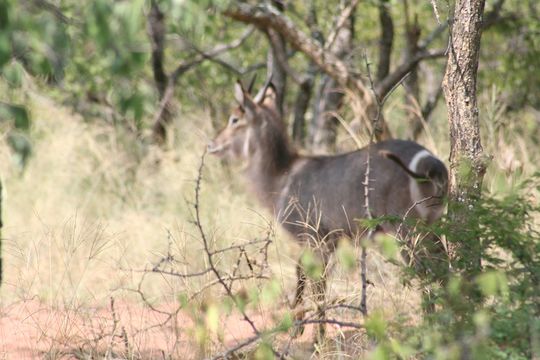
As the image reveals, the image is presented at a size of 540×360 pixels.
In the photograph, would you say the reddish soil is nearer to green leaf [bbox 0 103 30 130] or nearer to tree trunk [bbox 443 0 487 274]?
tree trunk [bbox 443 0 487 274]

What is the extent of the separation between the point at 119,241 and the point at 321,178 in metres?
1.79

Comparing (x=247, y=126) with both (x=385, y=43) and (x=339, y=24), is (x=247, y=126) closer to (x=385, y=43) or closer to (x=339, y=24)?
(x=339, y=24)

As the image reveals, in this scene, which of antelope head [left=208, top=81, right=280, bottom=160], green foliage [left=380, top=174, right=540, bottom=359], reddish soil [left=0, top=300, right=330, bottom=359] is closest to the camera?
green foliage [left=380, top=174, right=540, bottom=359]

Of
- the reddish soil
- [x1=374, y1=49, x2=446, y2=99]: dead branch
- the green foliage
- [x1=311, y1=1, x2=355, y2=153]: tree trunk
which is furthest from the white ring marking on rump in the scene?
[x1=311, y1=1, x2=355, y2=153]: tree trunk

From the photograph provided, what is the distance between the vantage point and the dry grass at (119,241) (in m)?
4.54

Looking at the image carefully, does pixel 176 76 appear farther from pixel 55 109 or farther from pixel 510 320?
pixel 510 320

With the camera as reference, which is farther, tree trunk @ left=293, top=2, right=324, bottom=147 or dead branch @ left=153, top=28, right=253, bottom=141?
dead branch @ left=153, top=28, right=253, bottom=141

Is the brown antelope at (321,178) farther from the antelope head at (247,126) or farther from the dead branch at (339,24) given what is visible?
the dead branch at (339,24)

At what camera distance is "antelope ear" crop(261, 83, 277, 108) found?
285 inches

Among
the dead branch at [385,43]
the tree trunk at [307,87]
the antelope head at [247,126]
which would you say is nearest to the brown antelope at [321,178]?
the antelope head at [247,126]

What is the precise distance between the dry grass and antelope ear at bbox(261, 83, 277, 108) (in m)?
0.83

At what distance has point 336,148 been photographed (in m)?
8.87

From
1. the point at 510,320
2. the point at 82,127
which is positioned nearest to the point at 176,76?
the point at 82,127

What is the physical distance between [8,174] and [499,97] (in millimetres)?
4975
